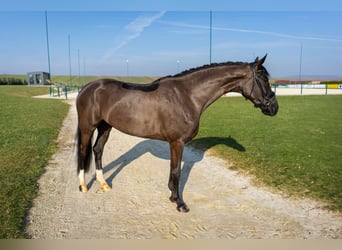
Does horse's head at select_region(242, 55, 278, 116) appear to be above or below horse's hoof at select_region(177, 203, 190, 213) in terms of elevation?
above

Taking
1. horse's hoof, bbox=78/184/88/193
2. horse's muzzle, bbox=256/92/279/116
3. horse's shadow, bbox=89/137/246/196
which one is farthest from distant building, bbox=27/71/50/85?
horse's muzzle, bbox=256/92/279/116

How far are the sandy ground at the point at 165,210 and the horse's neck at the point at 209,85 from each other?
5.10 feet

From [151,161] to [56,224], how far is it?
3094 millimetres

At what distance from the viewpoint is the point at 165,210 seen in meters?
3.74

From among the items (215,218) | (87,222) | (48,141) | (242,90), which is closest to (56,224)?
(87,222)

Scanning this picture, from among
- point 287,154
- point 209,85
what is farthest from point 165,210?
point 287,154

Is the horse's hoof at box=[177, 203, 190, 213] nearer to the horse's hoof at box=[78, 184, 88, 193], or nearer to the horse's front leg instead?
the horse's front leg

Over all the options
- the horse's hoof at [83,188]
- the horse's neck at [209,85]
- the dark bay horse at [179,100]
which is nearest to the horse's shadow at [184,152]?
the horse's hoof at [83,188]

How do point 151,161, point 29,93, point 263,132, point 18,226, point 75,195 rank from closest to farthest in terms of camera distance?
1. point 18,226
2. point 75,195
3. point 151,161
4. point 263,132
5. point 29,93

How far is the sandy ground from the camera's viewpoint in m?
3.16

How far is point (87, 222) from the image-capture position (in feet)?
11.1

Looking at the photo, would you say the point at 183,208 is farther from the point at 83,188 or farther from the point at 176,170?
the point at 83,188

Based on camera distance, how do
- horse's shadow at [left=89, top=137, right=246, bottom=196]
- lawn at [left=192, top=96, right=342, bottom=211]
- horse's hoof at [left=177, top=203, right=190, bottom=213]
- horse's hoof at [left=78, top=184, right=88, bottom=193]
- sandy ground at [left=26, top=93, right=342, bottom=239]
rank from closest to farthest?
sandy ground at [left=26, top=93, right=342, bottom=239]
horse's hoof at [left=177, top=203, right=190, bottom=213]
horse's hoof at [left=78, top=184, right=88, bottom=193]
lawn at [left=192, top=96, right=342, bottom=211]
horse's shadow at [left=89, top=137, right=246, bottom=196]

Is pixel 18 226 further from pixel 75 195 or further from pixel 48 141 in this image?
pixel 48 141
